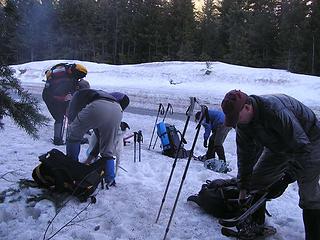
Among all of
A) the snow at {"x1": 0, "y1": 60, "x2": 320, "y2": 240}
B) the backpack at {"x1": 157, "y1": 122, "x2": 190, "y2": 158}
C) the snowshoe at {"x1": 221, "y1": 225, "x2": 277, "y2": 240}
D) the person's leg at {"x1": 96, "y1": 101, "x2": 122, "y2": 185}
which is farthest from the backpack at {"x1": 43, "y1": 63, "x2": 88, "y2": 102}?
the snowshoe at {"x1": 221, "y1": 225, "x2": 277, "y2": 240}

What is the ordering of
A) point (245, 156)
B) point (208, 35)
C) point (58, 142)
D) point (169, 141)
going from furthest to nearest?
point (208, 35), point (169, 141), point (58, 142), point (245, 156)

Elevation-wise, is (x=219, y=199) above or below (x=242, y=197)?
below

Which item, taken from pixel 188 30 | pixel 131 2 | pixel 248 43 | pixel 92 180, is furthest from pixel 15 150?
pixel 131 2

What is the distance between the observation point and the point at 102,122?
5.34 meters

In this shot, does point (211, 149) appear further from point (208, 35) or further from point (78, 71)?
point (208, 35)

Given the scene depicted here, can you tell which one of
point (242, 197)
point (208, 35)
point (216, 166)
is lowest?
point (216, 166)

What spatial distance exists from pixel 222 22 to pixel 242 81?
3213 centimetres

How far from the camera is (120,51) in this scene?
5947 centimetres

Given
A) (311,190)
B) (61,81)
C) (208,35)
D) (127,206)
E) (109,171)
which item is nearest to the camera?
(311,190)

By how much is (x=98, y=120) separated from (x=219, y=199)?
1.77 metres

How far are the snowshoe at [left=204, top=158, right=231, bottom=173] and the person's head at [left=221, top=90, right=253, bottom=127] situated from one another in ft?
12.9

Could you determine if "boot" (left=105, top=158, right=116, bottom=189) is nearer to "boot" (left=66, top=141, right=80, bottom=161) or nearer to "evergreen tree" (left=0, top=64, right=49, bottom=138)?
"boot" (left=66, top=141, right=80, bottom=161)

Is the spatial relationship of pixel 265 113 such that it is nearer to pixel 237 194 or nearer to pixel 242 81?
pixel 237 194

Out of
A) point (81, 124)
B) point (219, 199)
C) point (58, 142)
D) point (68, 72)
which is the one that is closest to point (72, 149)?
point (81, 124)
